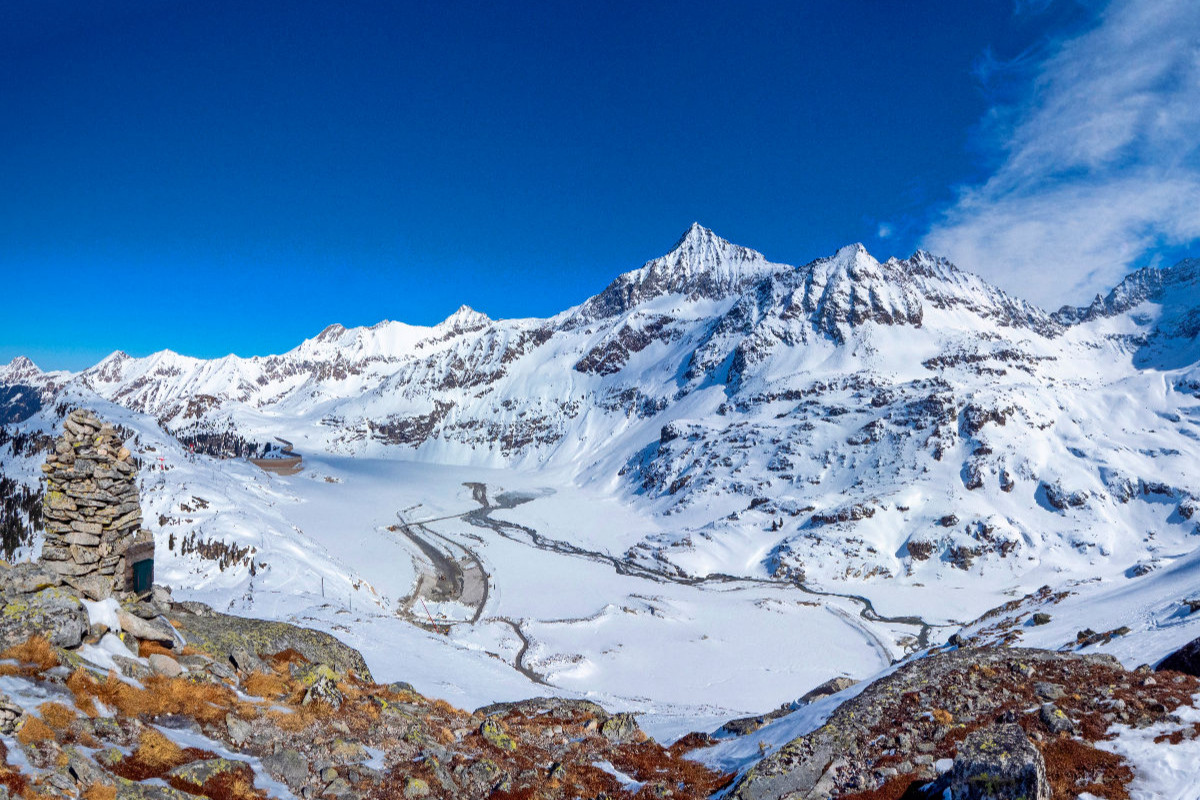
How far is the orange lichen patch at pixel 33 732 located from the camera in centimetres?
960

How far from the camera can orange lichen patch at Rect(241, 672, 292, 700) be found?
16.7m

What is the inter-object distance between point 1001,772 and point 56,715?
17.2 meters

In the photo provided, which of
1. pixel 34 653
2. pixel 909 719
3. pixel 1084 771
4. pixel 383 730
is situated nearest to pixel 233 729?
pixel 383 730

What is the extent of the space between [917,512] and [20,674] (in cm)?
14891

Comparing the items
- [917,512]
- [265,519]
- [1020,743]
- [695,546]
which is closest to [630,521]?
[695,546]

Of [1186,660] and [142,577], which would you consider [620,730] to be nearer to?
[142,577]

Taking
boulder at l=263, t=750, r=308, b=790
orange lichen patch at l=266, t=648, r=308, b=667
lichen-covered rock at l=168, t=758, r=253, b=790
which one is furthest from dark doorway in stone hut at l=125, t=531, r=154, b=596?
lichen-covered rock at l=168, t=758, r=253, b=790

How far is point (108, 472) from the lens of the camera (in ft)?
57.5

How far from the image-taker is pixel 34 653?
1234 cm

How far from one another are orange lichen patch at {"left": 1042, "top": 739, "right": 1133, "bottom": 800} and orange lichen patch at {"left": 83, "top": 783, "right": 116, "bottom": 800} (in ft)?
54.4

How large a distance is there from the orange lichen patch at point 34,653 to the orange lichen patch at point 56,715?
1.75m

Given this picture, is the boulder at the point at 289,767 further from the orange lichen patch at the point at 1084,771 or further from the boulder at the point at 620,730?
the orange lichen patch at the point at 1084,771

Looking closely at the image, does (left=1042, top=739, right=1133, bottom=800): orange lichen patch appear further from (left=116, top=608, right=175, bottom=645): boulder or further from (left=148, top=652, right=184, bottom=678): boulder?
(left=116, top=608, right=175, bottom=645): boulder

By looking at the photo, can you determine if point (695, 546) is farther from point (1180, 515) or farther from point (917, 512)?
point (1180, 515)
